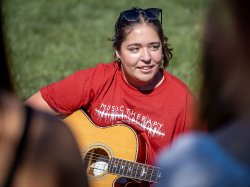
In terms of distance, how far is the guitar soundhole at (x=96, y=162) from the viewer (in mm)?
4238

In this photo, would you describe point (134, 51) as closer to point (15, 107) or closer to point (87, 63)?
point (15, 107)

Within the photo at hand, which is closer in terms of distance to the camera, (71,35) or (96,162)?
(96,162)

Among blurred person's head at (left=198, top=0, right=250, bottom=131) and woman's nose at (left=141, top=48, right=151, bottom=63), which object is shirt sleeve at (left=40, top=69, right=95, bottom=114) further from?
blurred person's head at (left=198, top=0, right=250, bottom=131)

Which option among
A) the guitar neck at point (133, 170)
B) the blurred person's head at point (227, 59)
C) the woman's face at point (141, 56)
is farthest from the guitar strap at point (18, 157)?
the woman's face at point (141, 56)

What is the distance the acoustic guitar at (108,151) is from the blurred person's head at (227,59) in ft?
8.20

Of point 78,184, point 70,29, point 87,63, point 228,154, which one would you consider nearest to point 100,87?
point 78,184

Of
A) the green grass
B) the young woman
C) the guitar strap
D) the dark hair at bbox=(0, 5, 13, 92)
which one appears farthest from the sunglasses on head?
the guitar strap

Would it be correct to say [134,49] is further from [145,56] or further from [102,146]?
[102,146]

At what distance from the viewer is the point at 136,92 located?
4.21m

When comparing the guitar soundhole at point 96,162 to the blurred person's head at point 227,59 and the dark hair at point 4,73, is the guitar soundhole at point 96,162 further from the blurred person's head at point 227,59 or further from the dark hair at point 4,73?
the blurred person's head at point 227,59

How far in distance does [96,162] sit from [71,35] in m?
4.20

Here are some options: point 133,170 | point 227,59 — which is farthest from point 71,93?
point 227,59

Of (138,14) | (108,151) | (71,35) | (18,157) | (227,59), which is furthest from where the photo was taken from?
(71,35)

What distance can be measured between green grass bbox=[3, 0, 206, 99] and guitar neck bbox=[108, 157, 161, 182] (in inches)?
91.0
